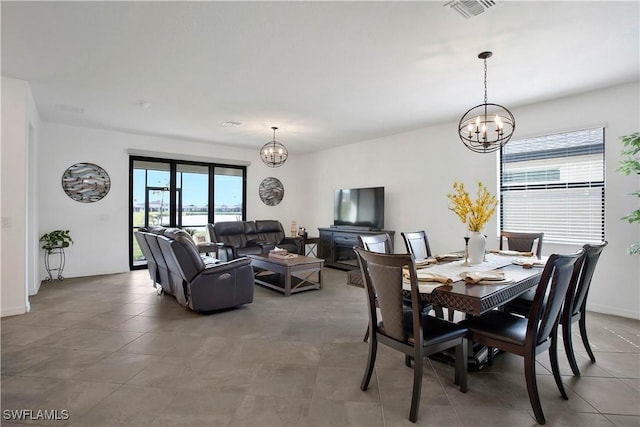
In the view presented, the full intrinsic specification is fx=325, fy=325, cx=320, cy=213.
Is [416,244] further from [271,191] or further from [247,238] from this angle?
[271,191]

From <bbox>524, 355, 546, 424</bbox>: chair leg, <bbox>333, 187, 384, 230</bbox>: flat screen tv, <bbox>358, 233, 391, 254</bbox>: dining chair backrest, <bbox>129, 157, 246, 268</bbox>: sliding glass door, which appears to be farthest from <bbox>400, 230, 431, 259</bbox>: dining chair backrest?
<bbox>129, 157, 246, 268</bbox>: sliding glass door

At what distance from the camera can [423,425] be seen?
192 centimetres

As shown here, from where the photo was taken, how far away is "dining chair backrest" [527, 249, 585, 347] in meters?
1.91

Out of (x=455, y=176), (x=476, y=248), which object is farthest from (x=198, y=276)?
(x=455, y=176)

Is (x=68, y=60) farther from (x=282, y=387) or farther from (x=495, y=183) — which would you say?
(x=495, y=183)

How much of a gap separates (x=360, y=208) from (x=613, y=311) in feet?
13.5

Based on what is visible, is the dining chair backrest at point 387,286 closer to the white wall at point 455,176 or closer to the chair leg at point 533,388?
the chair leg at point 533,388

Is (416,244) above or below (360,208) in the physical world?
below

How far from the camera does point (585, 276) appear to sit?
95.3 inches

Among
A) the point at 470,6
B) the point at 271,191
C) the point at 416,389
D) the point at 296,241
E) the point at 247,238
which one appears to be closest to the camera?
the point at 416,389

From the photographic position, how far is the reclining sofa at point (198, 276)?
371 cm

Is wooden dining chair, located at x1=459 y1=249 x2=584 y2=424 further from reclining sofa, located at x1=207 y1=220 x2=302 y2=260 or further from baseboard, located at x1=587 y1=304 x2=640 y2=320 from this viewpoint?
reclining sofa, located at x1=207 y1=220 x2=302 y2=260

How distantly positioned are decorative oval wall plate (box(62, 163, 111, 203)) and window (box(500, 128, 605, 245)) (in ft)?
22.7

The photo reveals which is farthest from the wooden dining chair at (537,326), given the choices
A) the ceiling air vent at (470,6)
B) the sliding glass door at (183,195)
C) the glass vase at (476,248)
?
the sliding glass door at (183,195)
